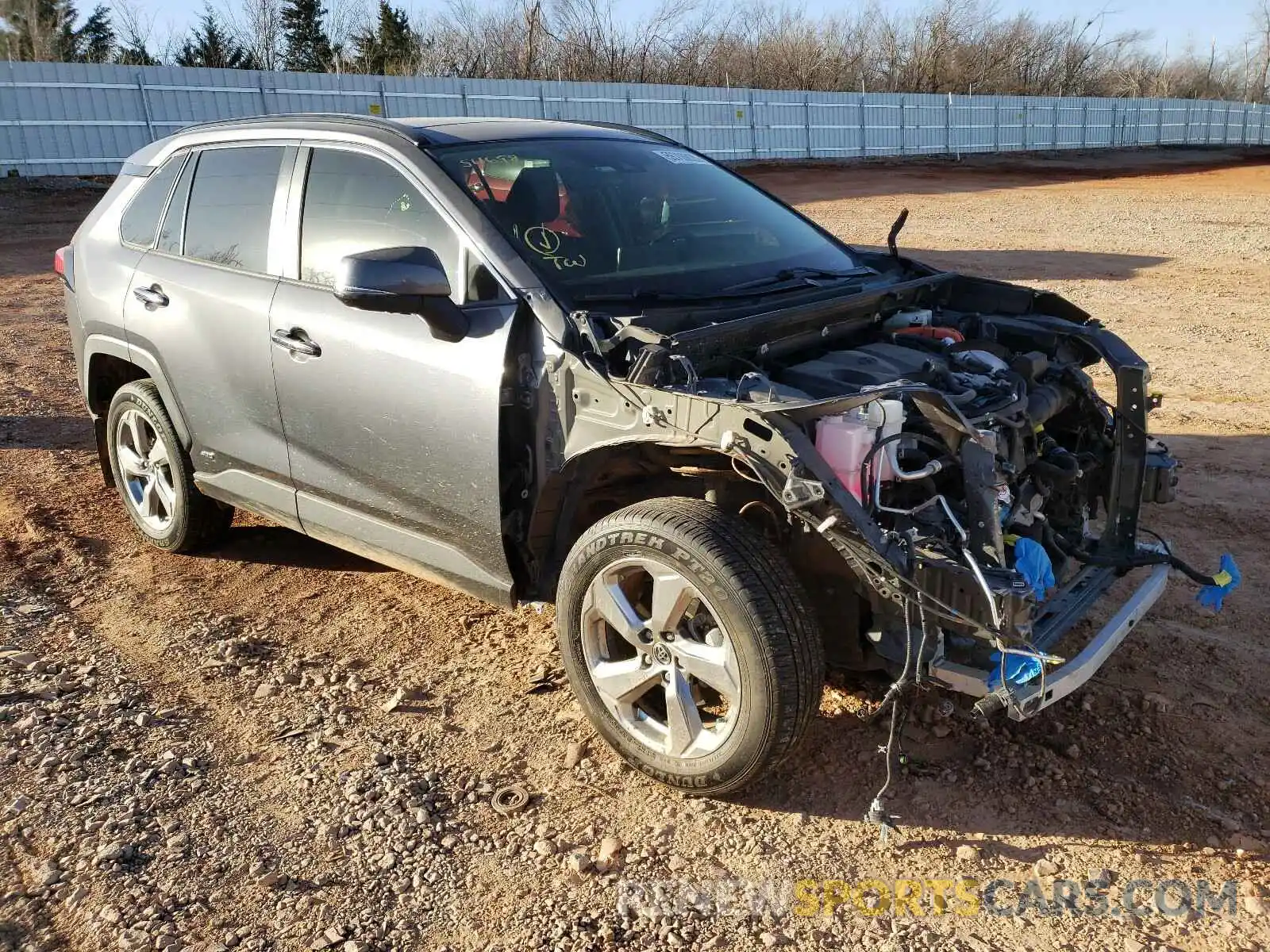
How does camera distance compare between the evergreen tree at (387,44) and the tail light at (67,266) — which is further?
the evergreen tree at (387,44)

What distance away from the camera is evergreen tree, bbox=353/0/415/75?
4003cm

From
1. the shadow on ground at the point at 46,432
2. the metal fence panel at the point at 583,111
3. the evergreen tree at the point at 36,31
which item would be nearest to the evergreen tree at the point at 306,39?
the evergreen tree at the point at 36,31

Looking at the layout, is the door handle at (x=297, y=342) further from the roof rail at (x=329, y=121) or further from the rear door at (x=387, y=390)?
the roof rail at (x=329, y=121)

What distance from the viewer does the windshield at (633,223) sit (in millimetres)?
3723

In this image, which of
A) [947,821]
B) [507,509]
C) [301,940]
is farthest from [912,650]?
[301,940]

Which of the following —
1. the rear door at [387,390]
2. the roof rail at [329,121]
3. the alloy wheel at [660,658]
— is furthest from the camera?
the roof rail at [329,121]

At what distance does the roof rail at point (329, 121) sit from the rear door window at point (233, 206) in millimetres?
139

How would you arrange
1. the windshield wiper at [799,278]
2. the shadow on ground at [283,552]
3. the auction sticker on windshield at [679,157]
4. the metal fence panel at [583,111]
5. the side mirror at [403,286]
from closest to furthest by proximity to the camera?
the side mirror at [403,286] → the windshield wiper at [799,278] → the auction sticker on windshield at [679,157] → the shadow on ground at [283,552] → the metal fence panel at [583,111]

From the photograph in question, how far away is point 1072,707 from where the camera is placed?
3.65 m

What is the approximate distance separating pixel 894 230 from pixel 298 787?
11.4 ft

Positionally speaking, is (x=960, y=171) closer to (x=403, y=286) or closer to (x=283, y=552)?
(x=283, y=552)

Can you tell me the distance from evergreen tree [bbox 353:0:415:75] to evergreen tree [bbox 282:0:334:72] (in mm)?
1357

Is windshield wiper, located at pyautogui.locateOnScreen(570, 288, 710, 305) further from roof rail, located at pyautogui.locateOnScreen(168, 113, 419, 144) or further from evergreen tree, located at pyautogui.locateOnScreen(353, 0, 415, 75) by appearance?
evergreen tree, located at pyautogui.locateOnScreen(353, 0, 415, 75)

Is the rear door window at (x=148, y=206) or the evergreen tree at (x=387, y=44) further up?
the evergreen tree at (x=387, y=44)
